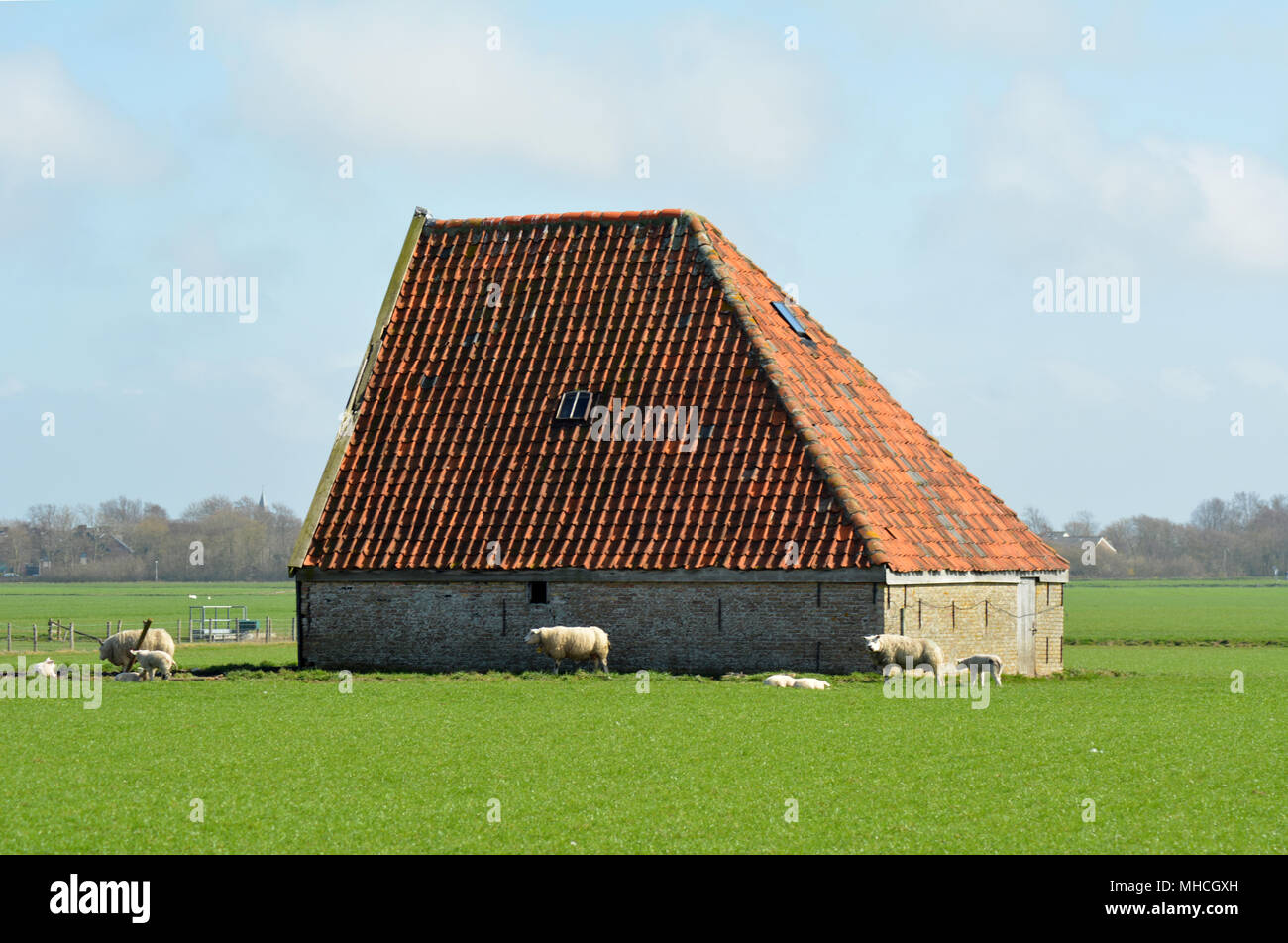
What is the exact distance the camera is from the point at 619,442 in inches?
1401

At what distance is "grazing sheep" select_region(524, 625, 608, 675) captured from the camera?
1286 inches

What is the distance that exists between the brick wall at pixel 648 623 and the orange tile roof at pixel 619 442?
575 millimetres

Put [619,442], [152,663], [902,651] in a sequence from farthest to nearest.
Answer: [619,442] → [152,663] → [902,651]

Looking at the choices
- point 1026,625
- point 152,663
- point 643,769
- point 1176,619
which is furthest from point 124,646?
point 1176,619

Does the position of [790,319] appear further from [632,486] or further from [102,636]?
[102,636]

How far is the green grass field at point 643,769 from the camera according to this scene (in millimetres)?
15094

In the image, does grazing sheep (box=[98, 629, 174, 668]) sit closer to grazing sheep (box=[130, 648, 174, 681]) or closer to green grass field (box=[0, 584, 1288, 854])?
grazing sheep (box=[130, 648, 174, 681])

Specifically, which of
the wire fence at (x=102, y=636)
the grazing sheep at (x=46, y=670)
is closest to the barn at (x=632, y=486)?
the grazing sheep at (x=46, y=670)

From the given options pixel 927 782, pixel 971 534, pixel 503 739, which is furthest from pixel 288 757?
pixel 971 534

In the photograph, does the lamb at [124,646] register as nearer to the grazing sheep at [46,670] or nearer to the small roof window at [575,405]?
the grazing sheep at [46,670]

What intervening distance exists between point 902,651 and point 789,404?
584cm

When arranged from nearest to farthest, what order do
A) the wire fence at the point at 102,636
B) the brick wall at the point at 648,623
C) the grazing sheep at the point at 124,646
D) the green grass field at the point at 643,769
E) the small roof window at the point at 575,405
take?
the green grass field at the point at 643,769
the brick wall at the point at 648,623
the grazing sheep at the point at 124,646
the small roof window at the point at 575,405
the wire fence at the point at 102,636

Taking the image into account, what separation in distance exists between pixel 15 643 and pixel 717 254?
35.1 metres

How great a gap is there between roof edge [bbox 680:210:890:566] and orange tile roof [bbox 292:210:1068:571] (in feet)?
0.16
